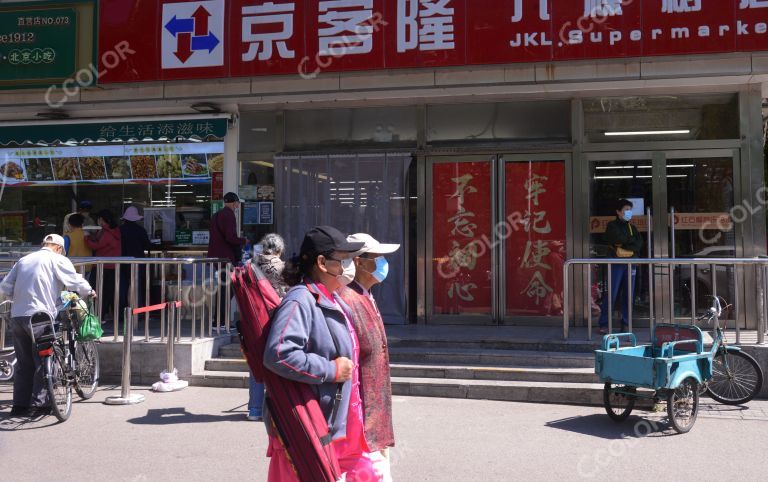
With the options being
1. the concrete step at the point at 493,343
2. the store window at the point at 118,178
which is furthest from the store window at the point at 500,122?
the store window at the point at 118,178

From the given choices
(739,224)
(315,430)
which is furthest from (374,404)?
(739,224)

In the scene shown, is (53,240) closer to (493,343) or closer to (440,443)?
(440,443)

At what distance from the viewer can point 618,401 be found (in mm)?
6676

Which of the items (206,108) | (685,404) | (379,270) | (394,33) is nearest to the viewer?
(379,270)

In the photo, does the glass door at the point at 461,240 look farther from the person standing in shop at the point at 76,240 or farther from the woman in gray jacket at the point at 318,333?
the woman in gray jacket at the point at 318,333

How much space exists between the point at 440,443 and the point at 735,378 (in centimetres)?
322

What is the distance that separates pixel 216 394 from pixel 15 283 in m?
2.34

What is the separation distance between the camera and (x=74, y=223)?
Result: 10539mm

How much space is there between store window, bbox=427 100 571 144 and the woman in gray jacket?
7.45 m

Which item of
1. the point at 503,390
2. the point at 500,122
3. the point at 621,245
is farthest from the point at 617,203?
the point at 503,390

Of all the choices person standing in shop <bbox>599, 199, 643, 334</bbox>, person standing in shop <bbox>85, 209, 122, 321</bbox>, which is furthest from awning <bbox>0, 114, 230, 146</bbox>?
person standing in shop <bbox>599, 199, 643, 334</bbox>

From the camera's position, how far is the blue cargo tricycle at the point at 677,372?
248 inches

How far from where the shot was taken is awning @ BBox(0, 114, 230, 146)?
36.4 feet

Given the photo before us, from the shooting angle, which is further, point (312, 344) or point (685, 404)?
point (685, 404)
